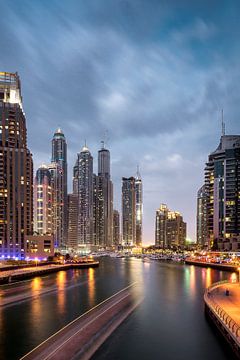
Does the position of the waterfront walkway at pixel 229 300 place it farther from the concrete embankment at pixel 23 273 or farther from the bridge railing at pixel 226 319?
the concrete embankment at pixel 23 273

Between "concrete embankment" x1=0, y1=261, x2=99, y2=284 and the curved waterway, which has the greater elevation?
the curved waterway

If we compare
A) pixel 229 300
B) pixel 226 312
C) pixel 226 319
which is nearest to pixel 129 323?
pixel 229 300

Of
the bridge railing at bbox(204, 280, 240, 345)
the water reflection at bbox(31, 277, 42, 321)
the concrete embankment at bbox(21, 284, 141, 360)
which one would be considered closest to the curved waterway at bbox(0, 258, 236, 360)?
the water reflection at bbox(31, 277, 42, 321)

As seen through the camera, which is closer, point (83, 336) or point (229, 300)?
point (83, 336)

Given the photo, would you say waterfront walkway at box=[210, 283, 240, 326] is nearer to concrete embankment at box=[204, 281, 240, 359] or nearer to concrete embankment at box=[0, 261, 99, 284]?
concrete embankment at box=[204, 281, 240, 359]

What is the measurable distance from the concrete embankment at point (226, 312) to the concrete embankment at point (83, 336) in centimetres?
1338

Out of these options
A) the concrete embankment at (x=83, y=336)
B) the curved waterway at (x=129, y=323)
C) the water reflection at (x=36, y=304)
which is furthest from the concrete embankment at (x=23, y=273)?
the concrete embankment at (x=83, y=336)

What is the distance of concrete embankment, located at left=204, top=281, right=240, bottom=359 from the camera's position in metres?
39.4

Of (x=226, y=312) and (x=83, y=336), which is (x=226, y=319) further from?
(x=83, y=336)

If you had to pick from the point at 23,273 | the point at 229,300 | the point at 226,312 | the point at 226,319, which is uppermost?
the point at 226,319

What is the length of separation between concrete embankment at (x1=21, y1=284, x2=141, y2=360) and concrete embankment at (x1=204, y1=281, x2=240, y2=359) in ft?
43.9

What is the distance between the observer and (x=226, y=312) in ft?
156

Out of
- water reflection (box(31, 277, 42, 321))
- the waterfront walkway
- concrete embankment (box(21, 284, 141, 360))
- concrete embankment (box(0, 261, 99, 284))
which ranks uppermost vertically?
the waterfront walkway

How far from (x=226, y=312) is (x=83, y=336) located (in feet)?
57.4
